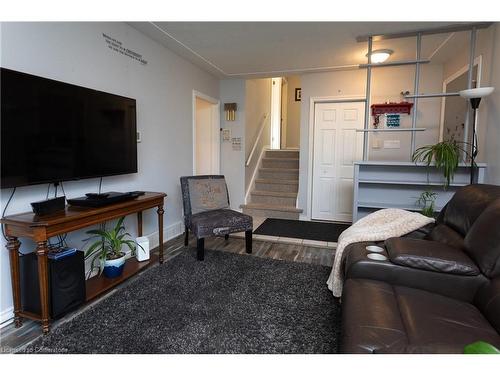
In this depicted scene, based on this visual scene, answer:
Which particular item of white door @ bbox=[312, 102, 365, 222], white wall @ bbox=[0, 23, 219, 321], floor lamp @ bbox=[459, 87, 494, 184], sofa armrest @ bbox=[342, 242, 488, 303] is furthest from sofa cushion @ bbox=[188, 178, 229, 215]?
floor lamp @ bbox=[459, 87, 494, 184]

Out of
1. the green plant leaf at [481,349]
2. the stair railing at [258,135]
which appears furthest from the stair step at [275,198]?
the green plant leaf at [481,349]

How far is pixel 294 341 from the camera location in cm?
173

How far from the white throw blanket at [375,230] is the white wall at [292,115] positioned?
215 inches

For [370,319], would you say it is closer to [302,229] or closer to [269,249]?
[269,249]

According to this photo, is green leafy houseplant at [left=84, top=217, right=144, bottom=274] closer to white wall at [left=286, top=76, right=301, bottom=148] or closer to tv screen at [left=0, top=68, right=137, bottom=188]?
tv screen at [left=0, top=68, right=137, bottom=188]

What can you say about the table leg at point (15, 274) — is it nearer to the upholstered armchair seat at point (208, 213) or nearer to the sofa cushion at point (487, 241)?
the upholstered armchair seat at point (208, 213)

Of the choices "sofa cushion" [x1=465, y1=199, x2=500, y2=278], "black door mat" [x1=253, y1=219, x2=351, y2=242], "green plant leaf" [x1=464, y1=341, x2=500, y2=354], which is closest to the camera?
"green plant leaf" [x1=464, y1=341, x2=500, y2=354]

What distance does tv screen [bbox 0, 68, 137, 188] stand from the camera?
69.3 inches

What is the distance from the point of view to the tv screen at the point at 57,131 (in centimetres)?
176

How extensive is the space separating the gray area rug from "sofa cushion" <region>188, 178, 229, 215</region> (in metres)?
0.88

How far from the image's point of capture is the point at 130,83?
2.99m

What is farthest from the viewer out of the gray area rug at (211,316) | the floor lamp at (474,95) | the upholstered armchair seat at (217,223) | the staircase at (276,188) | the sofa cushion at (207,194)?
the staircase at (276,188)

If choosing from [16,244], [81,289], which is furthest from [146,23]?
[81,289]

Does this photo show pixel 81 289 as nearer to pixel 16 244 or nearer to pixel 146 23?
pixel 16 244
